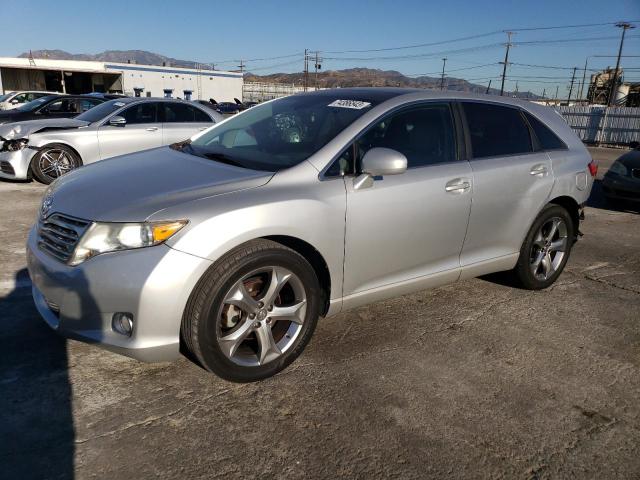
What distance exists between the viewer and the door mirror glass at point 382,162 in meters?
2.97

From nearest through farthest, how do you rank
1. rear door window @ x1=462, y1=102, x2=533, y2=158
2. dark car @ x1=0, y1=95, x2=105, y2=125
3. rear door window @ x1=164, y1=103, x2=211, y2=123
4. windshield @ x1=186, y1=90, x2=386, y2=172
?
windshield @ x1=186, y1=90, x2=386, y2=172, rear door window @ x1=462, y1=102, x2=533, y2=158, rear door window @ x1=164, y1=103, x2=211, y2=123, dark car @ x1=0, y1=95, x2=105, y2=125

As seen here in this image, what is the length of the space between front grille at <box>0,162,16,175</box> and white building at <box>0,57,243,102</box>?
45132 millimetres

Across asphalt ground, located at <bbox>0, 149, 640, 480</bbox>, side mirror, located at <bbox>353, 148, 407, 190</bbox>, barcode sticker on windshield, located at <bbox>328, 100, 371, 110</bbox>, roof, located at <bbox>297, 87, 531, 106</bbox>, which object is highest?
roof, located at <bbox>297, 87, 531, 106</bbox>

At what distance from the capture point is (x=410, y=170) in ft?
A: 11.0

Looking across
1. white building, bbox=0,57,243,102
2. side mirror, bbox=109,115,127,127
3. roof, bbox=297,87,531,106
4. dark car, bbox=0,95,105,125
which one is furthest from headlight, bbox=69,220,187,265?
white building, bbox=0,57,243,102

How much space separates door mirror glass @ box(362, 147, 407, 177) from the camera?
2.97m

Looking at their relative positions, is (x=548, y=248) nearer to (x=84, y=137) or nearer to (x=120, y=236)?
(x=120, y=236)

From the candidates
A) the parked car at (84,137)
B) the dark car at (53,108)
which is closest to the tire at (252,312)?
the parked car at (84,137)

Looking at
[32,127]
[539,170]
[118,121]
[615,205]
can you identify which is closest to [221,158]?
[539,170]

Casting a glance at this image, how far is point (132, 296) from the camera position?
94.7 inches

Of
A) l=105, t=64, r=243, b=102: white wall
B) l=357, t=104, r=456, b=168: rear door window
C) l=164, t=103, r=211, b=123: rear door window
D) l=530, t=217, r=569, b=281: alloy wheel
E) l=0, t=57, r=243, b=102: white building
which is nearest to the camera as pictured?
l=357, t=104, r=456, b=168: rear door window

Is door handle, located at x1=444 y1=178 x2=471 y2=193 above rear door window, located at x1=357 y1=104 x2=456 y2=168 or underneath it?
underneath

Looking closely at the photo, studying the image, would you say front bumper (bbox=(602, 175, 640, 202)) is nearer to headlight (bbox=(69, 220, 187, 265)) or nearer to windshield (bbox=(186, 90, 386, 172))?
windshield (bbox=(186, 90, 386, 172))

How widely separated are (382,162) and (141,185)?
140 centimetres
